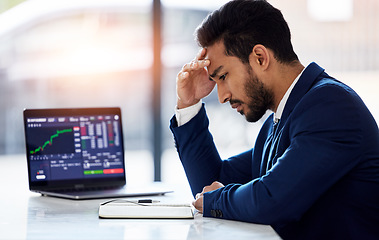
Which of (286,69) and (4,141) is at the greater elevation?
(286,69)

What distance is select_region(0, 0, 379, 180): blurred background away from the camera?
3.70 meters

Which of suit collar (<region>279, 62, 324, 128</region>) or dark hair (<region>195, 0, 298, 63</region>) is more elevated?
dark hair (<region>195, 0, 298, 63</region>)

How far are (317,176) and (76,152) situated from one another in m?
0.99

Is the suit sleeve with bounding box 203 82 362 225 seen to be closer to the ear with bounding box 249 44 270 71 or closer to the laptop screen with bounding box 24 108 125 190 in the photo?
the ear with bounding box 249 44 270 71

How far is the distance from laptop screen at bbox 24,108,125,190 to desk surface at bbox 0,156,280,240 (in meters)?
0.21

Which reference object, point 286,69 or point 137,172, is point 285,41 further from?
point 137,172

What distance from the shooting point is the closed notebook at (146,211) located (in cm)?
154

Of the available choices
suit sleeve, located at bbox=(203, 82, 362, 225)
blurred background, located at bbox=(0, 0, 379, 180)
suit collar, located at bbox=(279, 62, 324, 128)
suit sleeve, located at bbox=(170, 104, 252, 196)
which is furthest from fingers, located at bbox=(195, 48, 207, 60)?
blurred background, located at bbox=(0, 0, 379, 180)

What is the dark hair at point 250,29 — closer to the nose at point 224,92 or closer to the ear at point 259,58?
the ear at point 259,58

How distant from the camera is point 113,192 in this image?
1.98 m

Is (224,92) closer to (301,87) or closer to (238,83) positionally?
(238,83)

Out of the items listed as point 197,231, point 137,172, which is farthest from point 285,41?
point 137,172

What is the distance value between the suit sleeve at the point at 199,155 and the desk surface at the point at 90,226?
1.31 feet

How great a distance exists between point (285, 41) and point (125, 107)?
7.12 feet
